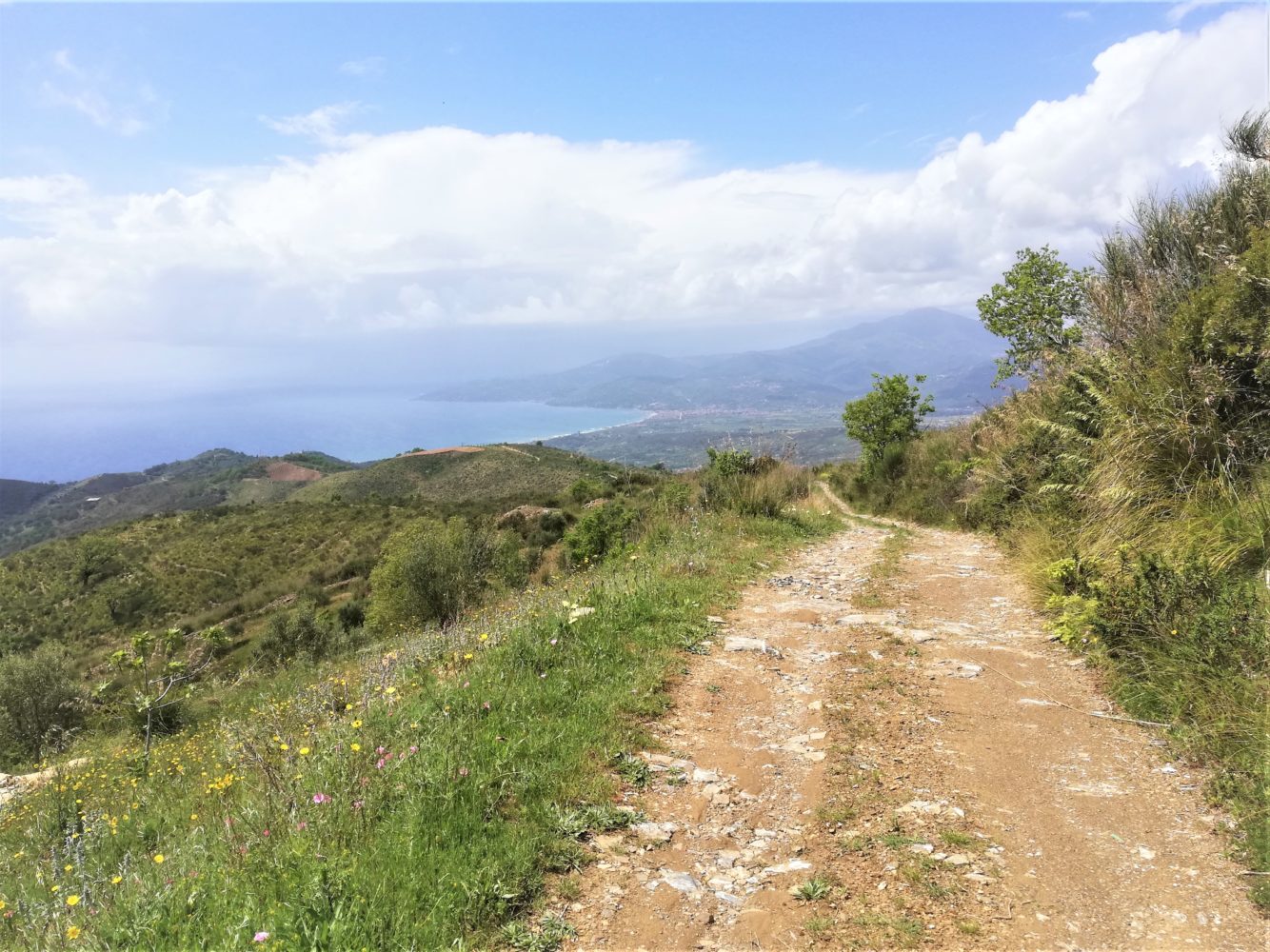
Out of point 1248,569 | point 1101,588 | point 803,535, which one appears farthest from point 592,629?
point 803,535

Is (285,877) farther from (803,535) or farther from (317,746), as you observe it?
(803,535)

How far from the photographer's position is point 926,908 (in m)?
2.63

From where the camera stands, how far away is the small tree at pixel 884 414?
2345 cm

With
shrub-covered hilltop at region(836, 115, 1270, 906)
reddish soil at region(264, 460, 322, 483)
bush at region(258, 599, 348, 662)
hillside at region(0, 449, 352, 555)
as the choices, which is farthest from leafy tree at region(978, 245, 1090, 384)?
reddish soil at region(264, 460, 322, 483)

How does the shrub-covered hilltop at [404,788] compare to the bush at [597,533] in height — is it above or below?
above

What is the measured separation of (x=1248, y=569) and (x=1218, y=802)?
8.32 ft

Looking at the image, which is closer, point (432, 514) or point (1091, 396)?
point (1091, 396)

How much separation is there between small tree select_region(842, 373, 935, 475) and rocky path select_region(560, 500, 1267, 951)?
19024 millimetres

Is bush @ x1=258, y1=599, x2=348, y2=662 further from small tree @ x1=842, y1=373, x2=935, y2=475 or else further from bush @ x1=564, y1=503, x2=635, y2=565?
small tree @ x1=842, y1=373, x2=935, y2=475

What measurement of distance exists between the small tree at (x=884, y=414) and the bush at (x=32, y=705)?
87.8 ft

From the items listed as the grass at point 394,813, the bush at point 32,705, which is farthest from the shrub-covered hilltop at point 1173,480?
the bush at point 32,705

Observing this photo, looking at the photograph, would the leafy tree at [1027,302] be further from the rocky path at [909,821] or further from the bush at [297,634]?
the bush at [297,634]

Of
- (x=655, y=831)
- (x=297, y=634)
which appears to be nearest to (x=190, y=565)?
Answer: (x=297, y=634)

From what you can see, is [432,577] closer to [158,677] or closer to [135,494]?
[158,677]
